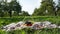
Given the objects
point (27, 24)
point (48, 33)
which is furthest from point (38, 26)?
point (48, 33)

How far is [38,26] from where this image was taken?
92.4 inches

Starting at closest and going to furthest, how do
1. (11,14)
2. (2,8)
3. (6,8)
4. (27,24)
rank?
(27,24)
(11,14)
(6,8)
(2,8)

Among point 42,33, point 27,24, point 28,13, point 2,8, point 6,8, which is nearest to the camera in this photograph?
point 42,33

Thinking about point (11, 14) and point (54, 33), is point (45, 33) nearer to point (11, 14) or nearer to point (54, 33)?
point (54, 33)

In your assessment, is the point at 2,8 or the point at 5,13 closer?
the point at 5,13

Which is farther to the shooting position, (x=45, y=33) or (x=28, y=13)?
(x=28, y=13)

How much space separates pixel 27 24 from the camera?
2324 millimetres

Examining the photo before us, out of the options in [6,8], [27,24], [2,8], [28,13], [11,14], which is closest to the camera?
[27,24]

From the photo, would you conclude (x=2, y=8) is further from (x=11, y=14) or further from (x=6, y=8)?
(x=11, y=14)

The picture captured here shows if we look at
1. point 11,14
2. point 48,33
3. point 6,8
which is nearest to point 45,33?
point 48,33

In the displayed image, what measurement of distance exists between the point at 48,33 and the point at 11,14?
1.85m

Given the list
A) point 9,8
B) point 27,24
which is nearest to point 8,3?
point 9,8

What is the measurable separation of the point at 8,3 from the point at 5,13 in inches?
11.7

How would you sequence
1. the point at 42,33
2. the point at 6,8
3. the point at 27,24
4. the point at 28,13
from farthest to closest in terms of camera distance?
1. the point at 6,8
2. the point at 28,13
3. the point at 27,24
4. the point at 42,33
